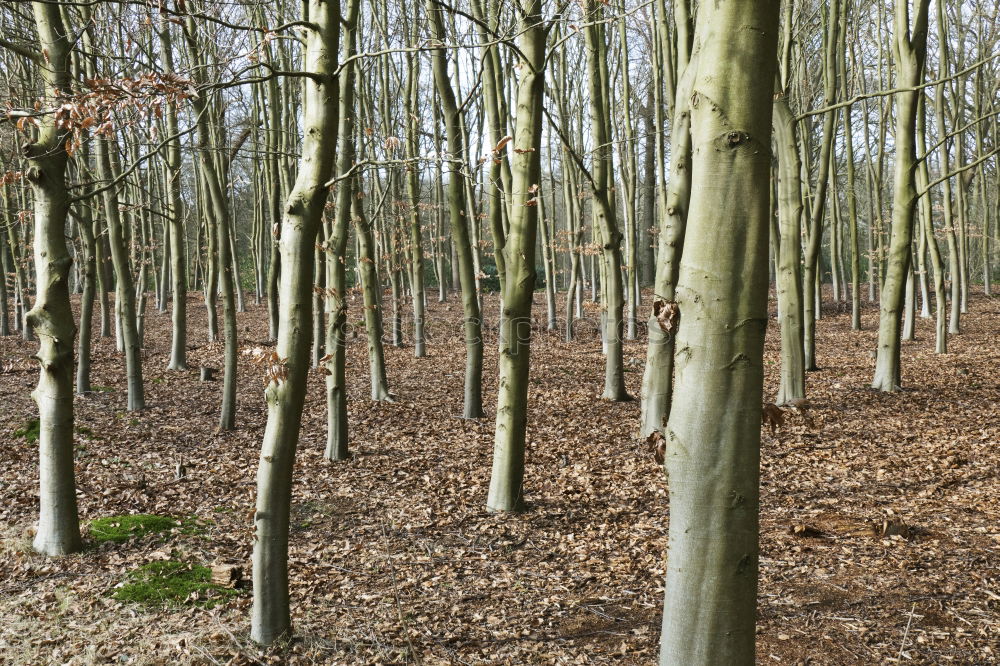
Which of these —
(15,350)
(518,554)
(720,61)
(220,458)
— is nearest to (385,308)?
(15,350)

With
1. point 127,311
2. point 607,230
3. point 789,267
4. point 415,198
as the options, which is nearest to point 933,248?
point 789,267

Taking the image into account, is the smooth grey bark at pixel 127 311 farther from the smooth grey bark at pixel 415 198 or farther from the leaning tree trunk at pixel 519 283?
the leaning tree trunk at pixel 519 283

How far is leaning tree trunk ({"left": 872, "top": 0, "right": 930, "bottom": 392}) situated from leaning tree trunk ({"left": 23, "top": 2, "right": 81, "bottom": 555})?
9818 mm

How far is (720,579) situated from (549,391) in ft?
30.2

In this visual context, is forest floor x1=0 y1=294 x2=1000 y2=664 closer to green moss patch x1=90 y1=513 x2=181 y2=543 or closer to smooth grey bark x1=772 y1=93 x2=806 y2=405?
green moss patch x1=90 y1=513 x2=181 y2=543

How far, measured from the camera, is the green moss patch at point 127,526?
545 centimetres

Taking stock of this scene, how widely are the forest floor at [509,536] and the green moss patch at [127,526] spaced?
0.52ft

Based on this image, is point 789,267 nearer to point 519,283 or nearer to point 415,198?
point 519,283

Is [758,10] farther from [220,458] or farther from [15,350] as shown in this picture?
[15,350]

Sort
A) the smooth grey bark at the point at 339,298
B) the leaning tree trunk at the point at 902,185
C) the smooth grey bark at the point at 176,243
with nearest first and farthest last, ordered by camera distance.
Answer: the smooth grey bark at the point at 339,298 → the leaning tree trunk at the point at 902,185 → the smooth grey bark at the point at 176,243

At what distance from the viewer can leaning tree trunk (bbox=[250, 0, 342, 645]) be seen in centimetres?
377

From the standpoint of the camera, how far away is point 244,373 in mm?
13305

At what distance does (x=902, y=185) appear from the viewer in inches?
383

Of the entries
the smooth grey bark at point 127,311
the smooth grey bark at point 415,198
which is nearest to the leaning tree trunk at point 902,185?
the smooth grey bark at point 415,198
